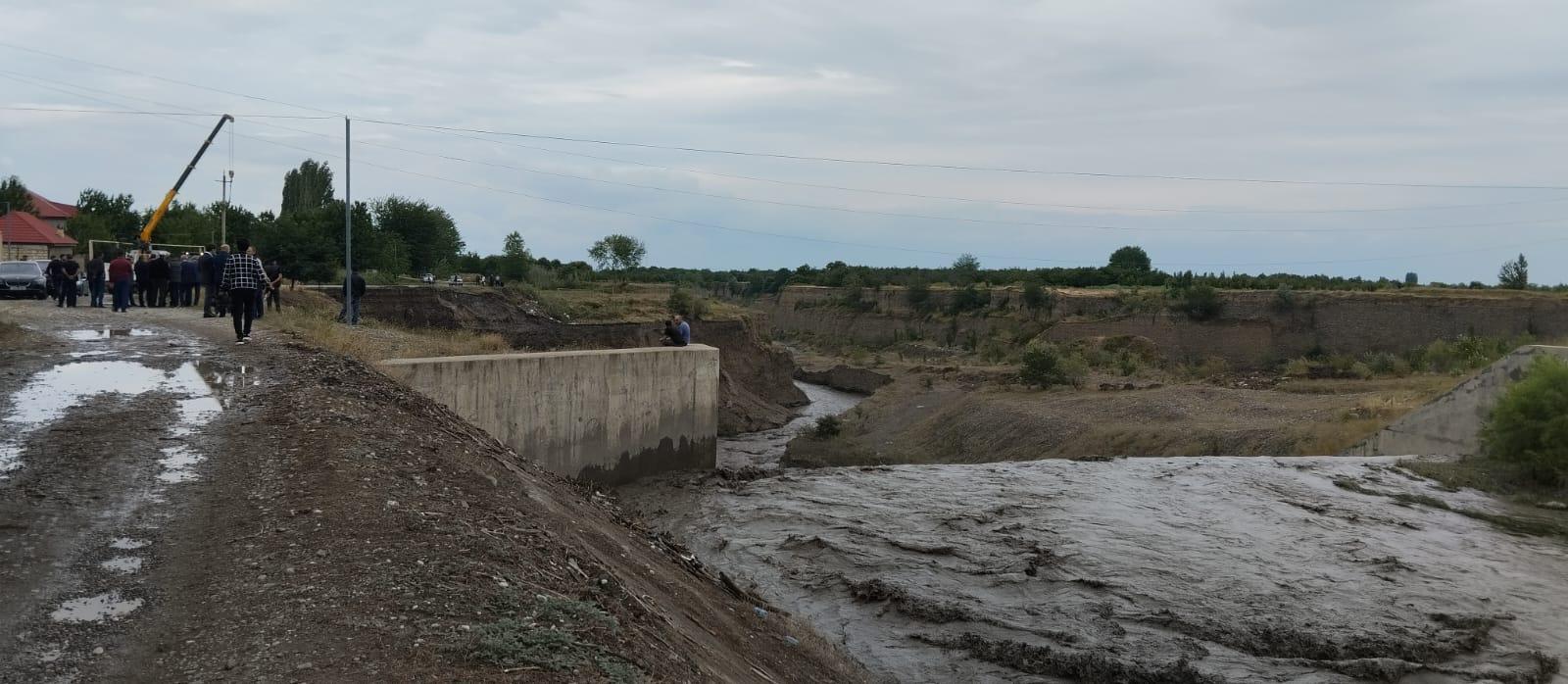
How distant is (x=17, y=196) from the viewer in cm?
9150

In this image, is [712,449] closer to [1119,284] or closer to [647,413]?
[647,413]

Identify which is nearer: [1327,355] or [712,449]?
[712,449]

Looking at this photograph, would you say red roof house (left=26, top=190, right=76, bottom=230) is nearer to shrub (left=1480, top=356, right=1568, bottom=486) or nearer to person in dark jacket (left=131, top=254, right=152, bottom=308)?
person in dark jacket (left=131, top=254, right=152, bottom=308)

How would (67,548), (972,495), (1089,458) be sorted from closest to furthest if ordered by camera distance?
(67,548) → (972,495) → (1089,458)

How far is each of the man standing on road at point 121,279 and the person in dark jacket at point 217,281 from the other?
1.64 m

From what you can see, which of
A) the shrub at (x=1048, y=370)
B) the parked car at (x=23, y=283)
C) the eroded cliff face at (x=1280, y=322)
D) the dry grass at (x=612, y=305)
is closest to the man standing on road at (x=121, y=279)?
the parked car at (x=23, y=283)

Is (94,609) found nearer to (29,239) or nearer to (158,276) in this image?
(158,276)

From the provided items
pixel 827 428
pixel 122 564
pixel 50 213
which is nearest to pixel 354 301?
pixel 827 428

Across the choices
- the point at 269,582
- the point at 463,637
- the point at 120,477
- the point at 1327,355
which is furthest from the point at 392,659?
the point at 1327,355

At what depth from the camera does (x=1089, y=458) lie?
30.9 meters

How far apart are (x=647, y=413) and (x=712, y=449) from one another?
2.73m

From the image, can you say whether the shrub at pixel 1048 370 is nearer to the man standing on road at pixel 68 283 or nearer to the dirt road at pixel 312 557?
the man standing on road at pixel 68 283

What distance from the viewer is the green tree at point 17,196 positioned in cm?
9038

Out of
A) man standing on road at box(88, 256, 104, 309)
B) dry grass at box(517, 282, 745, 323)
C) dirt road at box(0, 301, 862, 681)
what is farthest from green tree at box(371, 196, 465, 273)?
dirt road at box(0, 301, 862, 681)
